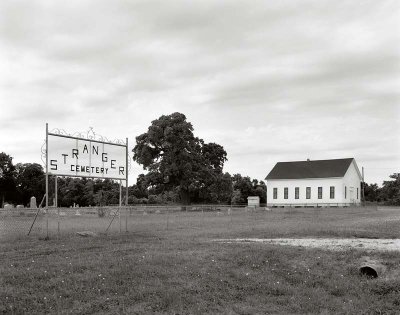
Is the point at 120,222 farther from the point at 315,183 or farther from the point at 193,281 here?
the point at 315,183

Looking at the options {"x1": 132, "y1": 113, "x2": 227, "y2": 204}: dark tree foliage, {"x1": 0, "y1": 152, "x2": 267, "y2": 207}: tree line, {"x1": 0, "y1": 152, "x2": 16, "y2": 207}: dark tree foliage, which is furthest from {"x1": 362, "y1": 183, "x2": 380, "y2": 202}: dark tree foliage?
{"x1": 0, "y1": 152, "x2": 16, "y2": 207}: dark tree foliage

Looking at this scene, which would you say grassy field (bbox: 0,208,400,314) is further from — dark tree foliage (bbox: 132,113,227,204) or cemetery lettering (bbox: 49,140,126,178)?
dark tree foliage (bbox: 132,113,227,204)

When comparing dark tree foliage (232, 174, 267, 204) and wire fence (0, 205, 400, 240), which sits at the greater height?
dark tree foliage (232, 174, 267, 204)

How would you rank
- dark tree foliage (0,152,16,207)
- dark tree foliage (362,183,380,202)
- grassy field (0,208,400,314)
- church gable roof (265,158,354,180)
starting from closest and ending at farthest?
1. grassy field (0,208,400,314)
2. church gable roof (265,158,354,180)
3. dark tree foliage (0,152,16,207)
4. dark tree foliage (362,183,380,202)

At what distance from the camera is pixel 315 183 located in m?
68.8

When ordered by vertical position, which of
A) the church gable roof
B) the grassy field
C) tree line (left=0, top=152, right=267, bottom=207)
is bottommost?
the grassy field

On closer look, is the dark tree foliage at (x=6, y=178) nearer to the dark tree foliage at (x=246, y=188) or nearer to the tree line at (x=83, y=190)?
the tree line at (x=83, y=190)

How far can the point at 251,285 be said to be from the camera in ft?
32.6

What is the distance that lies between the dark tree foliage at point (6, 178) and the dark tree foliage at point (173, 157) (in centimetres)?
3106

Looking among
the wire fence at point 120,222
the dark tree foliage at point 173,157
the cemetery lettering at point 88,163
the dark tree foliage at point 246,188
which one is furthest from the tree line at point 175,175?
the cemetery lettering at point 88,163

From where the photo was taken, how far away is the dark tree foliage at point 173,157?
55.7 meters

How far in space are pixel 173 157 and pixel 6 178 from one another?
3740 centimetres

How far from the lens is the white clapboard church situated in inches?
2633

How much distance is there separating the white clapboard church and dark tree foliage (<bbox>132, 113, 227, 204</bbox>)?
1640 cm
